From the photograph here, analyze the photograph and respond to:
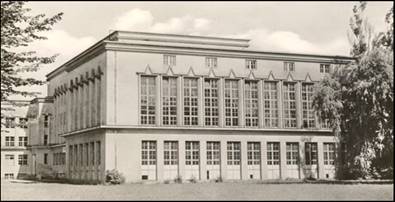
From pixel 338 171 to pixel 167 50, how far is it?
19294 millimetres

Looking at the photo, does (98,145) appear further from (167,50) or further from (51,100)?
(51,100)

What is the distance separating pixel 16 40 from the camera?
27.5m

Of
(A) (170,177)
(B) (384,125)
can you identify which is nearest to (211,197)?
(B) (384,125)

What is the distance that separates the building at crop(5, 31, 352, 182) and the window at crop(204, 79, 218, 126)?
9 centimetres

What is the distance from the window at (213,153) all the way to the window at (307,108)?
903 cm

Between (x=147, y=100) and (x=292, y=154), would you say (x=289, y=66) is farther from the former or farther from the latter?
(x=147, y=100)

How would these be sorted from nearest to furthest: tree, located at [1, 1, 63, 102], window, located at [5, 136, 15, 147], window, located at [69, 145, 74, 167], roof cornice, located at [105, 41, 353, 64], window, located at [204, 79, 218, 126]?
tree, located at [1, 1, 63, 102] → roof cornice, located at [105, 41, 353, 64] → window, located at [204, 79, 218, 126] → window, located at [69, 145, 74, 167] → window, located at [5, 136, 15, 147]

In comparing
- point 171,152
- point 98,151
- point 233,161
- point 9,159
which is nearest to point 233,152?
point 233,161

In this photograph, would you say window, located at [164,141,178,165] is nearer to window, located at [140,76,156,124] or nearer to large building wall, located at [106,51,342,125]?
window, located at [140,76,156,124]

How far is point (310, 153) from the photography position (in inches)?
2183

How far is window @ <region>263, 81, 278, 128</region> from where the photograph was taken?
5453cm

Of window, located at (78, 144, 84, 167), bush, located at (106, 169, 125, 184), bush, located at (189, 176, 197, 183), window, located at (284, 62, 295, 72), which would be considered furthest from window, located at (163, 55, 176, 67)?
window, located at (78, 144, 84, 167)

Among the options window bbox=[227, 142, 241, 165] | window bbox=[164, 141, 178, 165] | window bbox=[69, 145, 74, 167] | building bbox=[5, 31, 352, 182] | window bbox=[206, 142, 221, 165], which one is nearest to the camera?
building bbox=[5, 31, 352, 182]

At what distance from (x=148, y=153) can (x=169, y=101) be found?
4.78m
